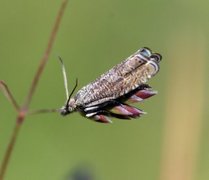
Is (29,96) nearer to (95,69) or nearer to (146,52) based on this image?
(146,52)

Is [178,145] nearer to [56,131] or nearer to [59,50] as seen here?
[56,131]

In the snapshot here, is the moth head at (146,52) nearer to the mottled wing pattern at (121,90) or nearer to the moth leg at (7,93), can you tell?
the mottled wing pattern at (121,90)

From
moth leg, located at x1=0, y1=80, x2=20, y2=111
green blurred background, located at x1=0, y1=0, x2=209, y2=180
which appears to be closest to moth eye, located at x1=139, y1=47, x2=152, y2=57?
moth leg, located at x1=0, y1=80, x2=20, y2=111

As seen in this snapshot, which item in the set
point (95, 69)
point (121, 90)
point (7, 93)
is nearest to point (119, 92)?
point (121, 90)

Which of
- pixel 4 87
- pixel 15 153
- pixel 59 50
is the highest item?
pixel 4 87
